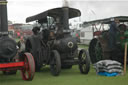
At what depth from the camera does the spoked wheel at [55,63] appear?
5.44 m

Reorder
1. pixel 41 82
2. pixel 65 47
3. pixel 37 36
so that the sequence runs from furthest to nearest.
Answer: pixel 37 36 < pixel 65 47 < pixel 41 82

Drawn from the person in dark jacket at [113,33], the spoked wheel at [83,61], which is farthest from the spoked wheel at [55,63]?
the person in dark jacket at [113,33]

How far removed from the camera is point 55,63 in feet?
18.6

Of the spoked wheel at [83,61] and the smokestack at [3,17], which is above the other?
the smokestack at [3,17]

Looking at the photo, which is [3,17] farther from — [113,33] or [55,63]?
[113,33]

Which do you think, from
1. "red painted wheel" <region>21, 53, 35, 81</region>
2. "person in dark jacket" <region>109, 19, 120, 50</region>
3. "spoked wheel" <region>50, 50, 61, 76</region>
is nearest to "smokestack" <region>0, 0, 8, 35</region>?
"red painted wheel" <region>21, 53, 35, 81</region>

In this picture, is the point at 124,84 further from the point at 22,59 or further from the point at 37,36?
the point at 37,36

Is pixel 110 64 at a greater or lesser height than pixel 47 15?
lesser

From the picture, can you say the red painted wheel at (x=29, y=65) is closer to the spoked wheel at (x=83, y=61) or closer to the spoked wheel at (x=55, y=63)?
the spoked wheel at (x=55, y=63)

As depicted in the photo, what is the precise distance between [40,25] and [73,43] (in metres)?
1.57

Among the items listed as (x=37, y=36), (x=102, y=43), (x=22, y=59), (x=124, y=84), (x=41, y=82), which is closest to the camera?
(x=124, y=84)

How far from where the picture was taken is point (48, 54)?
Result: 603cm

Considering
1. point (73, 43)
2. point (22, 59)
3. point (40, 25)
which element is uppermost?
point (40, 25)

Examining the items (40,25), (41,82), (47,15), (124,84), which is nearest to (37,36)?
(40,25)
